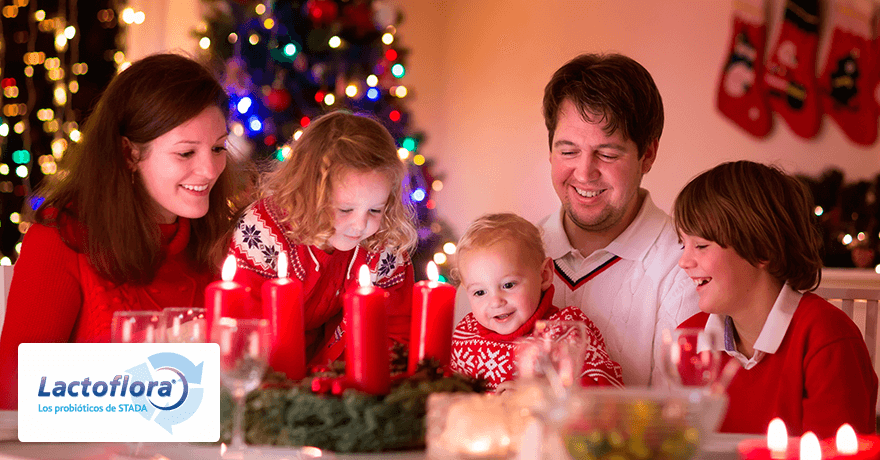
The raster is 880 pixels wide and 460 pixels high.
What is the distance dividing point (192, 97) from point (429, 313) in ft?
2.89

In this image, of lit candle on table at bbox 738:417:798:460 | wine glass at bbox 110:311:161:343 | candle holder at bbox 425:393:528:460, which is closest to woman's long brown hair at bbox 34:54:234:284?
wine glass at bbox 110:311:161:343

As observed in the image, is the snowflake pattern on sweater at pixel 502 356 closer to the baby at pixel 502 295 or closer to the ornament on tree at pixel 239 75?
the baby at pixel 502 295

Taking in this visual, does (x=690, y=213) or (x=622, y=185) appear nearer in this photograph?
(x=690, y=213)

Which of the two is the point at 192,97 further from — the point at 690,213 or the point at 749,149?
the point at 749,149

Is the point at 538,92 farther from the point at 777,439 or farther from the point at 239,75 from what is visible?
the point at 777,439

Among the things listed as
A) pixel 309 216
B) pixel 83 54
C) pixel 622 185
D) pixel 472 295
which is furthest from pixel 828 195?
pixel 83 54

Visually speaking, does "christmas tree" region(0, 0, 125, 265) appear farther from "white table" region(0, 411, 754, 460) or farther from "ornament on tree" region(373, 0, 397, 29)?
"white table" region(0, 411, 754, 460)

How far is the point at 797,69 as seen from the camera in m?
3.85

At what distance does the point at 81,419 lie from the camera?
1.12 meters

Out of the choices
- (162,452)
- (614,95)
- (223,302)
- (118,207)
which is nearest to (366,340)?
(223,302)

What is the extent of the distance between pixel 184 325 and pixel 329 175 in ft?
2.16

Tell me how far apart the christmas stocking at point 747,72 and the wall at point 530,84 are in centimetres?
6

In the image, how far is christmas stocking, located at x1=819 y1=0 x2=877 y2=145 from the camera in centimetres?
363

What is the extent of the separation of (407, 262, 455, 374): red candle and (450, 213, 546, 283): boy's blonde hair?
642mm
